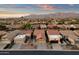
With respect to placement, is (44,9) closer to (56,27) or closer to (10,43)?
Answer: (56,27)

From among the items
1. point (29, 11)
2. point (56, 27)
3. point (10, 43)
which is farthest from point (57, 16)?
point (10, 43)

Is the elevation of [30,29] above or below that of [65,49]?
above

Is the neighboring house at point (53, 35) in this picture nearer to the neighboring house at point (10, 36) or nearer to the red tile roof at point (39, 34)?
the red tile roof at point (39, 34)

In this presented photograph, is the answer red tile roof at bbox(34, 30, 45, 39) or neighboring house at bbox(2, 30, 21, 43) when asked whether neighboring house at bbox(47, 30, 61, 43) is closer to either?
red tile roof at bbox(34, 30, 45, 39)

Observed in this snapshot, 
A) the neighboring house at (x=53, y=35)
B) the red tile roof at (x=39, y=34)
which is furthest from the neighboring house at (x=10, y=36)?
the neighboring house at (x=53, y=35)

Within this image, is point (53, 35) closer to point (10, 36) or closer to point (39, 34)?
point (39, 34)

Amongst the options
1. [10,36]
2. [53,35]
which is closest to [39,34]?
[53,35]

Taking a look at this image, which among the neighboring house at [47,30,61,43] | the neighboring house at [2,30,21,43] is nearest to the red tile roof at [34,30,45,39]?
the neighboring house at [47,30,61,43]
